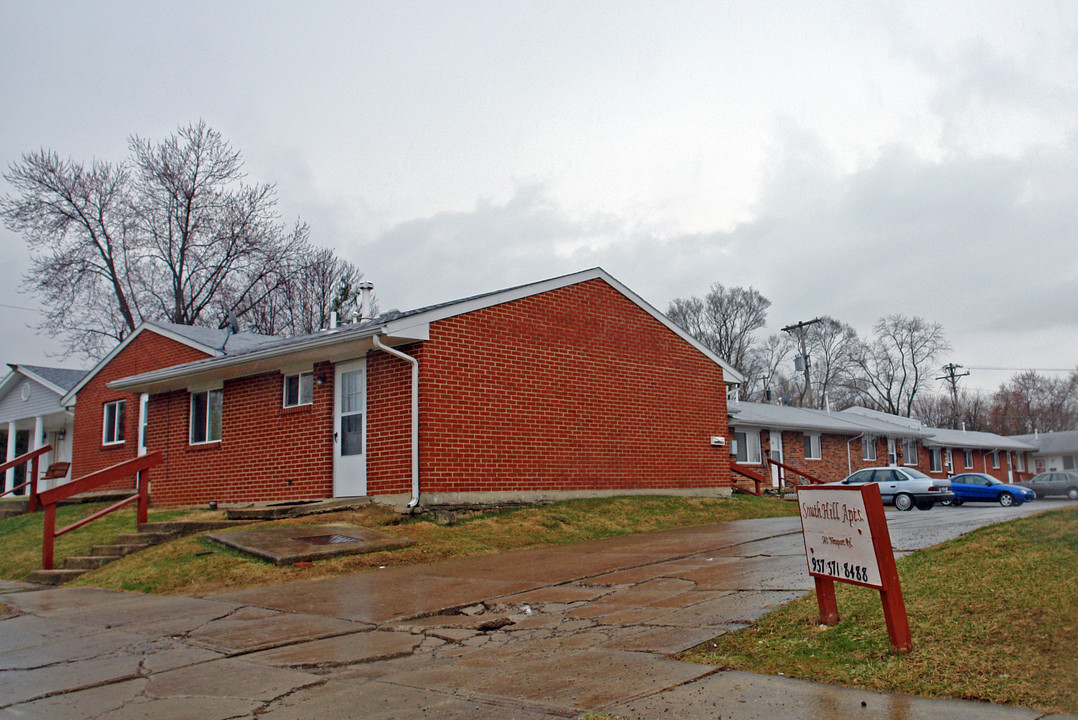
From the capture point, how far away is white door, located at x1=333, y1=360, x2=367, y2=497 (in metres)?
15.5

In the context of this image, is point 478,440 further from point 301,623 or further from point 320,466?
point 301,623

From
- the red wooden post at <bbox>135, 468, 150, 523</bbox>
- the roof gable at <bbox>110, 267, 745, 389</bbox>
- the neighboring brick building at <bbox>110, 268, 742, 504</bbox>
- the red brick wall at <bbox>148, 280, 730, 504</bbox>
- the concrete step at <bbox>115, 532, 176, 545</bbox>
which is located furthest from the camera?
the red brick wall at <bbox>148, 280, 730, 504</bbox>

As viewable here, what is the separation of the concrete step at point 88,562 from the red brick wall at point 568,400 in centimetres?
465

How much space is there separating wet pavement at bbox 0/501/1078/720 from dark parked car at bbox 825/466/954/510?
46.4ft

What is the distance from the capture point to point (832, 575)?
571 centimetres

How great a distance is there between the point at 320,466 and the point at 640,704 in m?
12.4

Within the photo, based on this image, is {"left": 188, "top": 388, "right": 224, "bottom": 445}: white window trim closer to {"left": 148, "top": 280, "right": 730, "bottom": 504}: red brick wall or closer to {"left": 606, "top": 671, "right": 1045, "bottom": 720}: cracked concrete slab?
{"left": 148, "top": 280, "right": 730, "bottom": 504}: red brick wall

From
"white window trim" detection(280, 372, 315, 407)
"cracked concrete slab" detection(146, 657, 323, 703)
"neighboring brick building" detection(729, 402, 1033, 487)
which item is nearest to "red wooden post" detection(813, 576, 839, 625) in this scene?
"cracked concrete slab" detection(146, 657, 323, 703)

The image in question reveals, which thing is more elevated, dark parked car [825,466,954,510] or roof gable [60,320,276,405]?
roof gable [60,320,276,405]

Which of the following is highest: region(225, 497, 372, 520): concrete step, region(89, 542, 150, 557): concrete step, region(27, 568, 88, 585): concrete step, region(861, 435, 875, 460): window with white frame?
region(861, 435, 875, 460): window with white frame

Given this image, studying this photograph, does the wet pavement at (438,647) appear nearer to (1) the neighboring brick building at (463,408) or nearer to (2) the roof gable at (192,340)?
(1) the neighboring brick building at (463,408)

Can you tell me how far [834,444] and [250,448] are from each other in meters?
25.4

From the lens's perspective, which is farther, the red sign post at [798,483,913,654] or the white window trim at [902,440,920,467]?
the white window trim at [902,440,920,467]

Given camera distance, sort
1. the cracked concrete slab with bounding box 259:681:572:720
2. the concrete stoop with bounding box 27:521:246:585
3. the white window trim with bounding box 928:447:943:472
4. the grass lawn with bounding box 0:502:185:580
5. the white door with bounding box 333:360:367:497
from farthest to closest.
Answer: the white window trim with bounding box 928:447:943:472
the white door with bounding box 333:360:367:497
the grass lawn with bounding box 0:502:185:580
the concrete stoop with bounding box 27:521:246:585
the cracked concrete slab with bounding box 259:681:572:720
